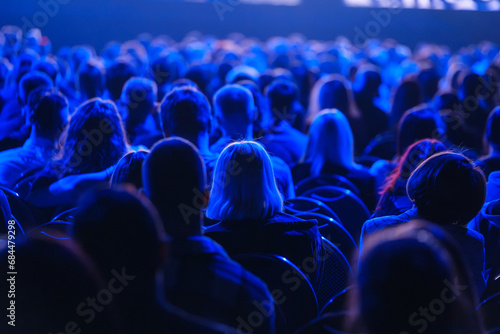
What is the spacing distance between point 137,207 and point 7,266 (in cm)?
36

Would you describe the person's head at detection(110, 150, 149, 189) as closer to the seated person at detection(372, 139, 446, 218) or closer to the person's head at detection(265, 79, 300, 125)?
the seated person at detection(372, 139, 446, 218)

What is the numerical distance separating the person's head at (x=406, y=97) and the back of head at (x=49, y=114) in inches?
141

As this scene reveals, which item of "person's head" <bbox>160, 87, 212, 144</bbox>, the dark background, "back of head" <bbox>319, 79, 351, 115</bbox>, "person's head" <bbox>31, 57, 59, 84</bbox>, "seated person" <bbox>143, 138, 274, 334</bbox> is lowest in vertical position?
"seated person" <bbox>143, 138, 274, 334</bbox>

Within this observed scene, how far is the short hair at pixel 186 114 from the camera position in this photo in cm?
361

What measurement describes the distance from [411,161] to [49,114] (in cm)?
249

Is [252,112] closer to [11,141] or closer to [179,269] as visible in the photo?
[11,141]

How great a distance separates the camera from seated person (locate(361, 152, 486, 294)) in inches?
87.7

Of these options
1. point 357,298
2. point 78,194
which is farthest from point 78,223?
point 78,194

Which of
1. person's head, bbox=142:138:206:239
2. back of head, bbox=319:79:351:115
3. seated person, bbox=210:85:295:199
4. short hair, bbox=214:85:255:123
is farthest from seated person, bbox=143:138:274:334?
back of head, bbox=319:79:351:115

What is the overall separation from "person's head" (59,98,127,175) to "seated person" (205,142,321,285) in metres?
0.97

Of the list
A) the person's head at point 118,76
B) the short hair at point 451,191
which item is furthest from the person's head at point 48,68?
the short hair at point 451,191

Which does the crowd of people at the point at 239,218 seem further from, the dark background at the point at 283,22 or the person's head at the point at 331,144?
the dark background at the point at 283,22

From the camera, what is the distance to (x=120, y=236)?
4.12 ft

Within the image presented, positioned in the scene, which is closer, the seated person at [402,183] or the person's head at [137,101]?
the seated person at [402,183]
